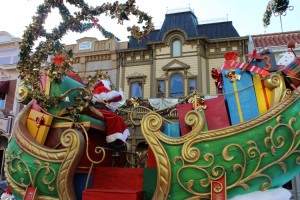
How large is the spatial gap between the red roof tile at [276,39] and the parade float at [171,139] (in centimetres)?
1222

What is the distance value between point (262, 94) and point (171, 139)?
3.73ft

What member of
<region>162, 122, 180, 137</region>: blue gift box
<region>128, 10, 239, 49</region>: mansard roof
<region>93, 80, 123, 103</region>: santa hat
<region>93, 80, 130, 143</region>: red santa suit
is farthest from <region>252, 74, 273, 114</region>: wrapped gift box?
<region>128, 10, 239, 49</region>: mansard roof

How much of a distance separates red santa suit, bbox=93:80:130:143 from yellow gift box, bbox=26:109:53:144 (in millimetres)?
704

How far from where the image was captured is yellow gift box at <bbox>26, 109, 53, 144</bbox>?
12.5ft

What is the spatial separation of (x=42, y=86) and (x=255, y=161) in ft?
9.83

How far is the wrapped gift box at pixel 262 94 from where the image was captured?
313 centimetres

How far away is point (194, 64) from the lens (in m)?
15.6

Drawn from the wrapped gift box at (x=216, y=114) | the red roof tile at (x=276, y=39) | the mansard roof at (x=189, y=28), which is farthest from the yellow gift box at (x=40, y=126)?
the red roof tile at (x=276, y=39)

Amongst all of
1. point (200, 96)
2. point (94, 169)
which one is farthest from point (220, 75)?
point (94, 169)

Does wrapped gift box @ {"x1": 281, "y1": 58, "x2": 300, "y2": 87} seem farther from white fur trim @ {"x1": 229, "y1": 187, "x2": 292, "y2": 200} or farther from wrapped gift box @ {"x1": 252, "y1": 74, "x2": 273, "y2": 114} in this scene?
white fur trim @ {"x1": 229, "y1": 187, "x2": 292, "y2": 200}

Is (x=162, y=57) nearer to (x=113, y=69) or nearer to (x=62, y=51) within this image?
(x=113, y=69)

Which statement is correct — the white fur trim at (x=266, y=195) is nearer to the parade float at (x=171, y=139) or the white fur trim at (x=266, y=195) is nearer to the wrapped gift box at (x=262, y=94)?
the parade float at (x=171, y=139)

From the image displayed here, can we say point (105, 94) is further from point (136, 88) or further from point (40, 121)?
point (136, 88)

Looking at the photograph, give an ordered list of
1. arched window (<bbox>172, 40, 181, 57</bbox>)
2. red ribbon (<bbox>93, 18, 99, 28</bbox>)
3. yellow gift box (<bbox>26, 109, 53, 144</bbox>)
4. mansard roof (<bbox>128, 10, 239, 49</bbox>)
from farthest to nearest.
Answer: mansard roof (<bbox>128, 10, 239, 49</bbox>) → arched window (<bbox>172, 40, 181, 57</bbox>) → red ribbon (<bbox>93, 18, 99, 28</bbox>) → yellow gift box (<bbox>26, 109, 53, 144</bbox>)
